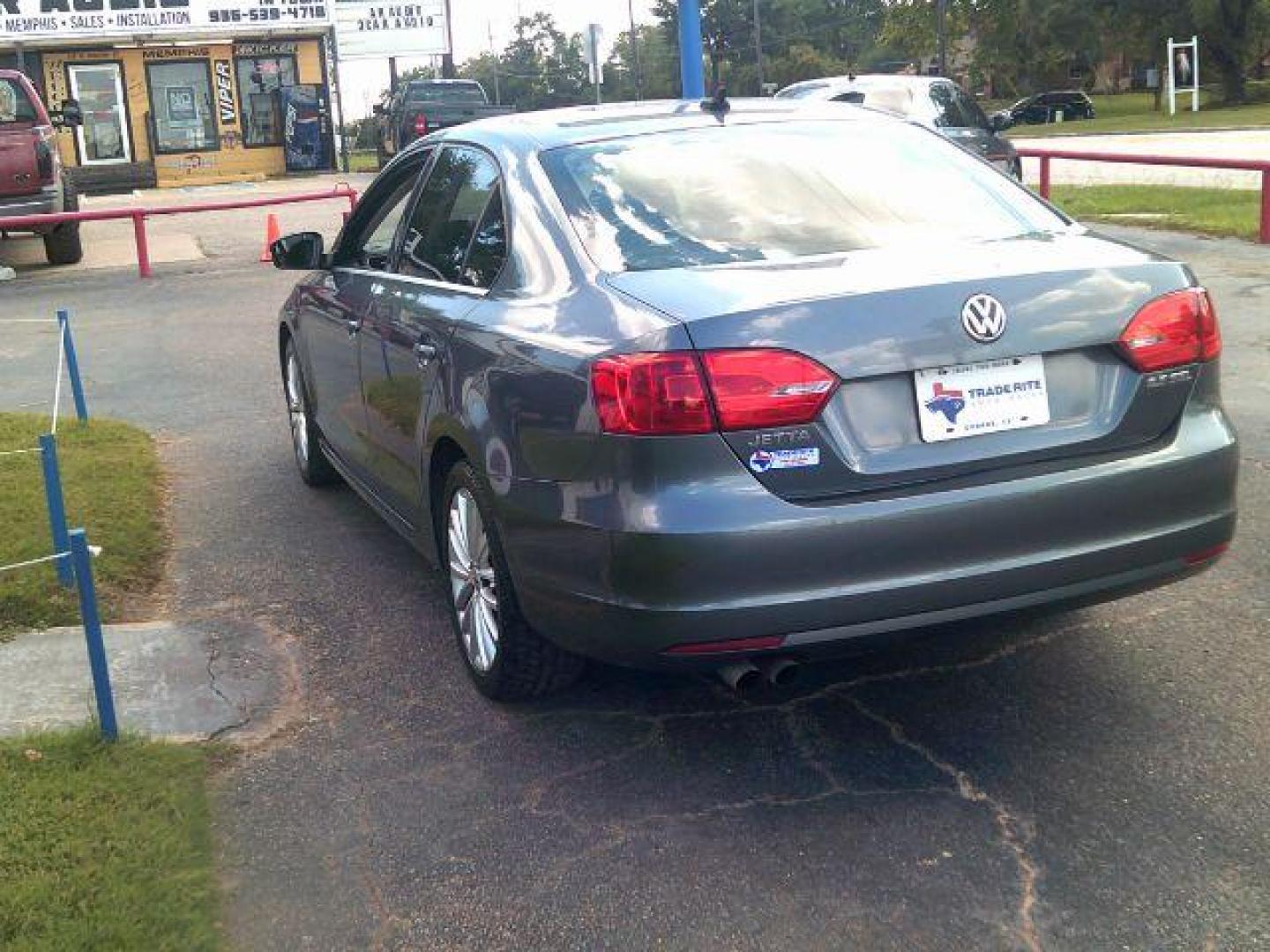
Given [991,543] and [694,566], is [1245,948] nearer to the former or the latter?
[991,543]

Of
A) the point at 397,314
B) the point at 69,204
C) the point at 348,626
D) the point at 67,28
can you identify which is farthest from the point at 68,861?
the point at 67,28

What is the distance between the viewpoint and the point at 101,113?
109 feet

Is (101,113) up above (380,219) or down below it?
above

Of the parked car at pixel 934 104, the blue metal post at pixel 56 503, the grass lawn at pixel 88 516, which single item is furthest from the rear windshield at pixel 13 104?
the blue metal post at pixel 56 503

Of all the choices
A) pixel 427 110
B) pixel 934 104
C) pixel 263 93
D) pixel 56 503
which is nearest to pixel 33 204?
pixel 934 104

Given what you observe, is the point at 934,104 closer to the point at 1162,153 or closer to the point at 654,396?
the point at 1162,153

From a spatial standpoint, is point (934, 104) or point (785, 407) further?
point (934, 104)

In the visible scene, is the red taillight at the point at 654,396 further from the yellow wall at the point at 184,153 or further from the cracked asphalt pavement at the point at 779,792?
the yellow wall at the point at 184,153

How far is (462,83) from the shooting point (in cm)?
3044

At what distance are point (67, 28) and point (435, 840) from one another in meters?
32.1

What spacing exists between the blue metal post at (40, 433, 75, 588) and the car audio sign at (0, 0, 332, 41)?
96.1 feet

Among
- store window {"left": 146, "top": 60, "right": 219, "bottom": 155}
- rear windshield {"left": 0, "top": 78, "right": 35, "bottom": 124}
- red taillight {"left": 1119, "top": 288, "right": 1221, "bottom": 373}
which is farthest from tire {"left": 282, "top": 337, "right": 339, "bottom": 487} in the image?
store window {"left": 146, "top": 60, "right": 219, "bottom": 155}

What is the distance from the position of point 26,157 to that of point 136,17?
59.1 feet

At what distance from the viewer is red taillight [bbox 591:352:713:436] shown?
3.34m
